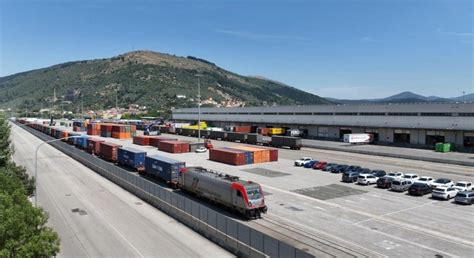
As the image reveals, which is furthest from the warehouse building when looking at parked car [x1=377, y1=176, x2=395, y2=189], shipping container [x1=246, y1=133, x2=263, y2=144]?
parked car [x1=377, y1=176, x2=395, y2=189]

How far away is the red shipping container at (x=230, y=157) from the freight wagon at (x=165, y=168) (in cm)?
1620

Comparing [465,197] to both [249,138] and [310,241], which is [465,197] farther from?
[249,138]

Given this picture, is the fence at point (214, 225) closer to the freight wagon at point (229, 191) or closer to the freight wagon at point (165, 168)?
the freight wagon at point (229, 191)

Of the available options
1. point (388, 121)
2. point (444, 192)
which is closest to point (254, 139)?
point (388, 121)

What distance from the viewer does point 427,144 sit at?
8050 centimetres

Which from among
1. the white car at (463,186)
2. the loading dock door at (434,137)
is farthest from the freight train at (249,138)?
the white car at (463,186)

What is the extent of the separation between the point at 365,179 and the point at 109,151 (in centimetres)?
4461

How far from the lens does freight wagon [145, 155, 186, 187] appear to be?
4622 cm

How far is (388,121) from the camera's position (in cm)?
8762

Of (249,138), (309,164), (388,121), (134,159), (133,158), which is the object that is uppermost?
(388,121)

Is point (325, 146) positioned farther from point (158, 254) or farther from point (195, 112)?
point (195, 112)

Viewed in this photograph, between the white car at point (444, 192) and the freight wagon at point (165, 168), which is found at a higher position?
the freight wagon at point (165, 168)

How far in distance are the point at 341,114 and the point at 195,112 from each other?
285 ft

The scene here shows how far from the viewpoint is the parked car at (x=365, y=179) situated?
47.6 meters
